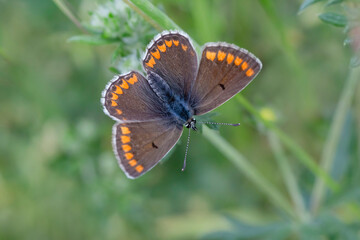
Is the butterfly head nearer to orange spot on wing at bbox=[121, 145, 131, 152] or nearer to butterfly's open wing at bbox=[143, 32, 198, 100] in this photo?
butterfly's open wing at bbox=[143, 32, 198, 100]

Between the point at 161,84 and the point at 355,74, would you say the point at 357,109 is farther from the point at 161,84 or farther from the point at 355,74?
the point at 161,84

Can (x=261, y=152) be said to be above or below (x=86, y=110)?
below

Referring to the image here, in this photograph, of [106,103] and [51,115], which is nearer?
[106,103]

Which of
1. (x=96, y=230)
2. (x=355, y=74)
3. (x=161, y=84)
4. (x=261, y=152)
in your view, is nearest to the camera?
(x=161, y=84)

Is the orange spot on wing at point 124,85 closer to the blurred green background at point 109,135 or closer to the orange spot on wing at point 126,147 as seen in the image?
the orange spot on wing at point 126,147

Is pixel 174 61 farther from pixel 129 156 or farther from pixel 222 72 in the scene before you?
pixel 129 156

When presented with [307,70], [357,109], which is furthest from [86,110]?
[357,109]

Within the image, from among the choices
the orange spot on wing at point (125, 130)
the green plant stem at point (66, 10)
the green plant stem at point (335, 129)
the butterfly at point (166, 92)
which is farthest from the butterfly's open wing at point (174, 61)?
the green plant stem at point (335, 129)
